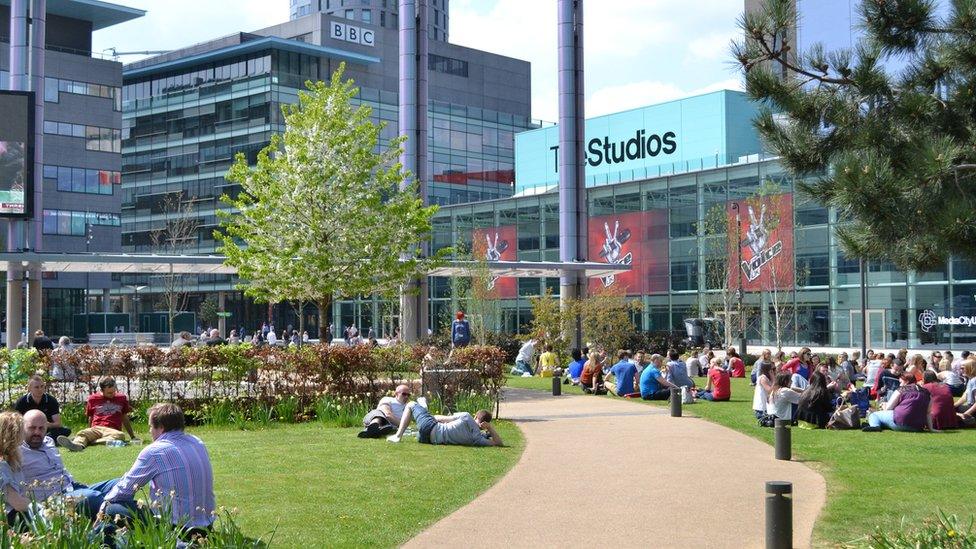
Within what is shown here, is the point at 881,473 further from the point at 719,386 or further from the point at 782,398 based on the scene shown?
Answer: the point at 719,386

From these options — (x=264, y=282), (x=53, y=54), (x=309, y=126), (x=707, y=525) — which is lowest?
(x=707, y=525)

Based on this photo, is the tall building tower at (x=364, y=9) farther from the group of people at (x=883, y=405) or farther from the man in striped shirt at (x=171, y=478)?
the man in striped shirt at (x=171, y=478)

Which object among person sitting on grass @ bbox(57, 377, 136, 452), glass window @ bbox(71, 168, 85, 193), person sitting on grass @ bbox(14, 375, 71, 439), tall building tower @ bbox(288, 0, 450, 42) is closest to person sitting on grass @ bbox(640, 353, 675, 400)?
person sitting on grass @ bbox(57, 377, 136, 452)

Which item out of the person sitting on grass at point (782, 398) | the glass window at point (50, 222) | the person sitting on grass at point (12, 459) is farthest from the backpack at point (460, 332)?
the glass window at point (50, 222)

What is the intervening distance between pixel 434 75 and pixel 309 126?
230 feet

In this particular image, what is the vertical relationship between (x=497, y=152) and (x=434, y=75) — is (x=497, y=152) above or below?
below

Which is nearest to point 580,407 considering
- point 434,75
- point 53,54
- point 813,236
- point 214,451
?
point 214,451

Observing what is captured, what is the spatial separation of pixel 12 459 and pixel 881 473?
982cm

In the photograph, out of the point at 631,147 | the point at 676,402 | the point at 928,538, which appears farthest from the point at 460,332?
the point at 631,147

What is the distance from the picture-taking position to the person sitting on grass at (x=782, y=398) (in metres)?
18.8

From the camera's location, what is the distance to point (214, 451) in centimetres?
1495

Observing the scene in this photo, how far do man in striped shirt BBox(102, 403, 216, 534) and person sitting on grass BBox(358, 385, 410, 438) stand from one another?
822cm

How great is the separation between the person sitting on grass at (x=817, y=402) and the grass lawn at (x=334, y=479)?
17.1ft

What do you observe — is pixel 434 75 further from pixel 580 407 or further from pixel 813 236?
pixel 580 407
